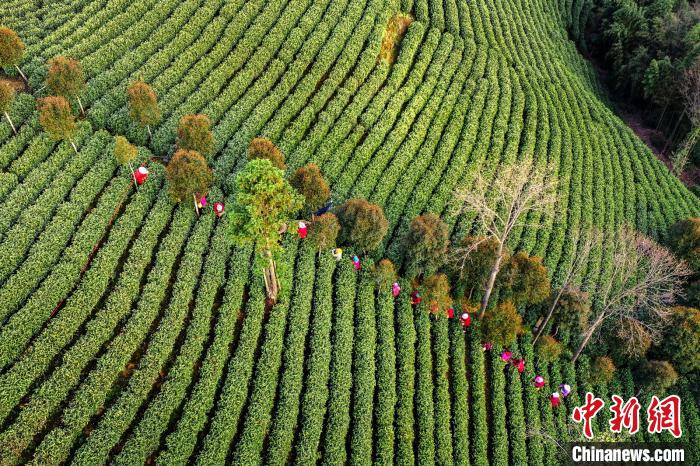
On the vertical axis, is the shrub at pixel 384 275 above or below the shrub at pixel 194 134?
below

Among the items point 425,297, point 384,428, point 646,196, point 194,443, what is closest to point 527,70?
point 646,196

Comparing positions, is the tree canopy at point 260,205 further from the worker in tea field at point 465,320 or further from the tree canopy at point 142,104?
the worker in tea field at point 465,320

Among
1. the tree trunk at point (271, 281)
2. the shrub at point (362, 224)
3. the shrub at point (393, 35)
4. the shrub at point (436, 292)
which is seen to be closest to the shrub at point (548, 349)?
the shrub at point (436, 292)

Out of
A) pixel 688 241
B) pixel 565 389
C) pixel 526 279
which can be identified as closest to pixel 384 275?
pixel 526 279

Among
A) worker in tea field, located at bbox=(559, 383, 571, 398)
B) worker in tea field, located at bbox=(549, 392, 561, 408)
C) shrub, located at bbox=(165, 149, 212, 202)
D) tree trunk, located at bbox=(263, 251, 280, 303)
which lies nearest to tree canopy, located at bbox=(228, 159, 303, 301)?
tree trunk, located at bbox=(263, 251, 280, 303)

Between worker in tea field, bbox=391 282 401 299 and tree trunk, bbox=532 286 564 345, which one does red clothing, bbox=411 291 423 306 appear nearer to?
worker in tea field, bbox=391 282 401 299

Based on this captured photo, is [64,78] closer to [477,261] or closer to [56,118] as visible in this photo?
[56,118]

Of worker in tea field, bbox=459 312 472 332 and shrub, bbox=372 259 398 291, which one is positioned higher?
shrub, bbox=372 259 398 291
